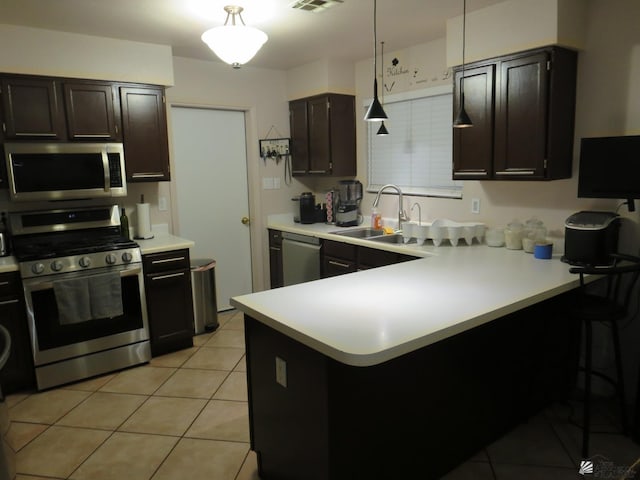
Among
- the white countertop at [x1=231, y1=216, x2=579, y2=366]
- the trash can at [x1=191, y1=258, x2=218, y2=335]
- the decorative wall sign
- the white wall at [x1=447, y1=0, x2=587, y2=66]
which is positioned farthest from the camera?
the trash can at [x1=191, y1=258, x2=218, y2=335]

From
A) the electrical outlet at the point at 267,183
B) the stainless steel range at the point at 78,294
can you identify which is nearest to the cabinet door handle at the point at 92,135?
the stainless steel range at the point at 78,294

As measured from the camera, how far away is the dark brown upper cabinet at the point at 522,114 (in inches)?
109

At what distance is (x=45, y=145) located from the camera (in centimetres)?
325

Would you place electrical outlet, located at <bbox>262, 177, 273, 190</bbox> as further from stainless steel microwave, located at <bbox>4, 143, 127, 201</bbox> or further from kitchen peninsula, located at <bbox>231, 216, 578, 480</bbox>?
kitchen peninsula, located at <bbox>231, 216, 578, 480</bbox>

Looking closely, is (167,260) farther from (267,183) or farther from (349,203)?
(349,203)

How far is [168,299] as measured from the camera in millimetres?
3637

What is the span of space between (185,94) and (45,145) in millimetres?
1386

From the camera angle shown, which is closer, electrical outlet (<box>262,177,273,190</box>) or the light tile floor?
the light tile floor

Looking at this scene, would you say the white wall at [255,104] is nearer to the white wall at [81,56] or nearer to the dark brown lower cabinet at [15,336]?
the white wall at [81,56]

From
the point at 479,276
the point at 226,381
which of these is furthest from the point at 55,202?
the point at 479,276

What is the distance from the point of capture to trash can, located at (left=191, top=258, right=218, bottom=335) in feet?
13.2

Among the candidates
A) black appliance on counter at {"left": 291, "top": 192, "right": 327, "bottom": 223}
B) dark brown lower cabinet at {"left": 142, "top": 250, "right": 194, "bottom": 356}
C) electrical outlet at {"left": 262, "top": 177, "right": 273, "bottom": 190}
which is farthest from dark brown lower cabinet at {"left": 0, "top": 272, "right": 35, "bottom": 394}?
black appliance on counter at {"left": 291, "top": 192, "right": 327, "bottom": 223}

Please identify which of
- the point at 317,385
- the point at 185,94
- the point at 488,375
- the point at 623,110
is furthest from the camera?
the point at 185,94

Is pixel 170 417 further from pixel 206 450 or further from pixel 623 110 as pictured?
pixel 623 110
